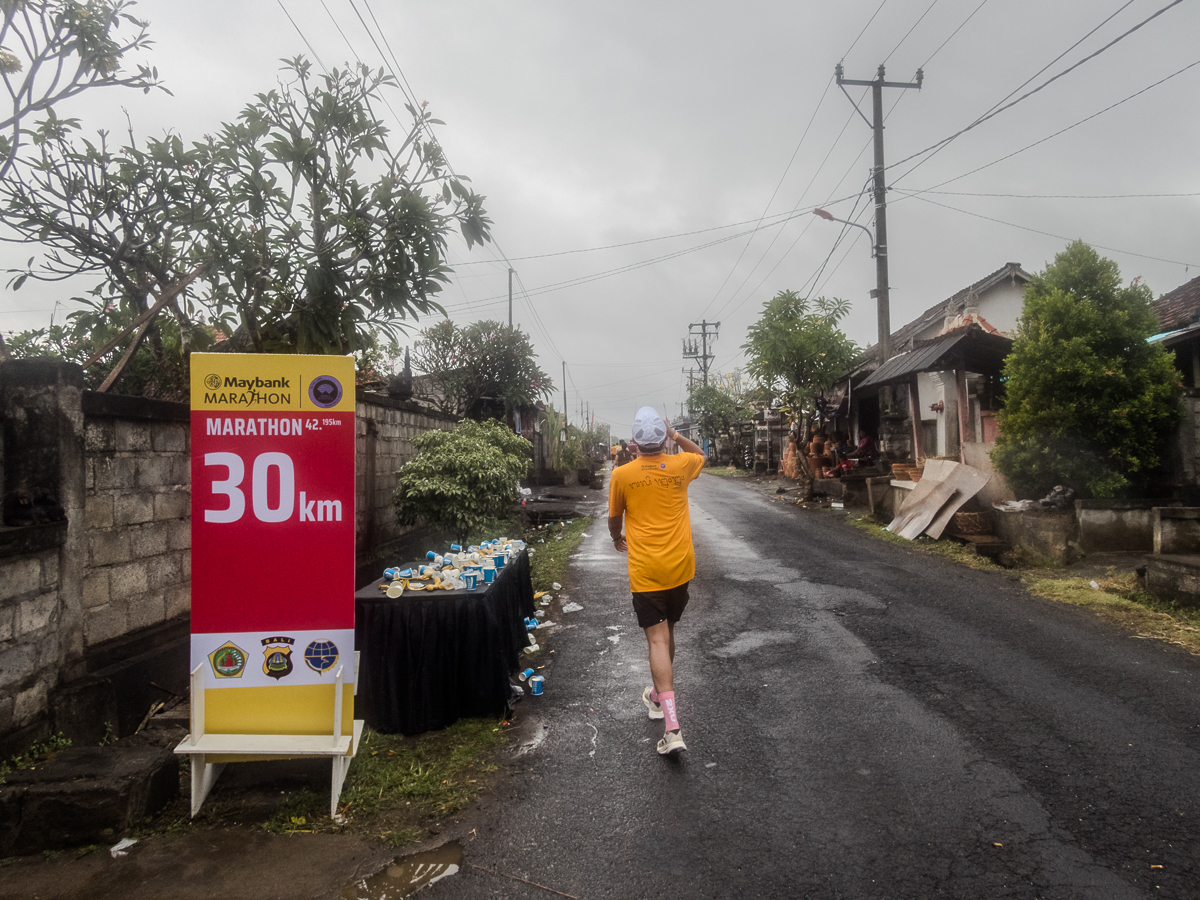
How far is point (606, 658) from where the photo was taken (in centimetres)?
607

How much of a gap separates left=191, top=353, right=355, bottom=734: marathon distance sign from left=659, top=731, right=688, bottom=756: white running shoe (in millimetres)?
1691

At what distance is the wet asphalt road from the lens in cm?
301

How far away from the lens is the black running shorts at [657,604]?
177 inches

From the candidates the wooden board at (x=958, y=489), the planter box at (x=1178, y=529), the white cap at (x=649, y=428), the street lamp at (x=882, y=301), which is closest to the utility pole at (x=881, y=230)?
the street lamp at (x=882, y=301)

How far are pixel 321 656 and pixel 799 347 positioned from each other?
18701mm

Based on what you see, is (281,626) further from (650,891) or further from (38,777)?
(650,891)

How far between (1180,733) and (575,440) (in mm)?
30711

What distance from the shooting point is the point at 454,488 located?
9195mm

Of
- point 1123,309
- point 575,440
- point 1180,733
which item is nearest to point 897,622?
point 1180,733

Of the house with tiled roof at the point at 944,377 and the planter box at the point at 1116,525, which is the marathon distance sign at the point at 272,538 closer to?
the planter box at the point at 1116,525

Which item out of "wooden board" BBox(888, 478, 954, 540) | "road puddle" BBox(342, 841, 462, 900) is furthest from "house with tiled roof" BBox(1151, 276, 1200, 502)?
"road puddle" BBox(342, 841, 462, 900)

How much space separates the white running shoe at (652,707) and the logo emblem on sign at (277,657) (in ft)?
7.20

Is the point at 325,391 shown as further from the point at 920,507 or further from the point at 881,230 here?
the point at 881,230

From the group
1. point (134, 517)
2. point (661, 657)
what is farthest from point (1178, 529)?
point (134, 517)
